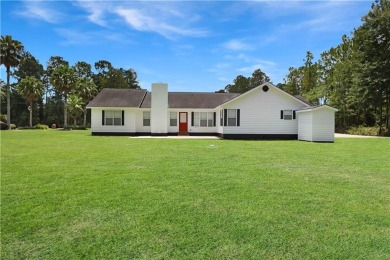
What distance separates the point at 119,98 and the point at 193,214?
2607 cm

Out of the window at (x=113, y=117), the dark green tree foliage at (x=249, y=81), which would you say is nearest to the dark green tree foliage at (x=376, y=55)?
the window at (x=113, y=117)

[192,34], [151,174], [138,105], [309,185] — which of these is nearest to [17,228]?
[151,174]

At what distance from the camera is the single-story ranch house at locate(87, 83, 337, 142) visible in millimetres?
22953

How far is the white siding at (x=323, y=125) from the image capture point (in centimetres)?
2102

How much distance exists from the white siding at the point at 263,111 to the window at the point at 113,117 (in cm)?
989

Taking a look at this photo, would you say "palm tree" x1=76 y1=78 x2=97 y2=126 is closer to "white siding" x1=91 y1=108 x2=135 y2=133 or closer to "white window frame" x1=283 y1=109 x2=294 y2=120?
"white siding" x1=91 y1=108 x2=135 y2=133

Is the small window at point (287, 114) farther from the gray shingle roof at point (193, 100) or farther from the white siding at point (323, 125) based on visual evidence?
the gray shingle roof at point (193, 100)

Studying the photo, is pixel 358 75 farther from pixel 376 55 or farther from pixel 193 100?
pixel 193 100

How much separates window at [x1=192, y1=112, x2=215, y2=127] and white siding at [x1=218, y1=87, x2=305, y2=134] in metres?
4.57

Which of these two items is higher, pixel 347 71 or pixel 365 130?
pixel 347 71

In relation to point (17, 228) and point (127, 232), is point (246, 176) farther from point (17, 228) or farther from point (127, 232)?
point (17, 228)

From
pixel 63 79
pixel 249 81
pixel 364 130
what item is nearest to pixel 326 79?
pixel 364 130

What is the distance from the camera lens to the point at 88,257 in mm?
3289

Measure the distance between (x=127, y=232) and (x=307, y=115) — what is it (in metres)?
20.5
